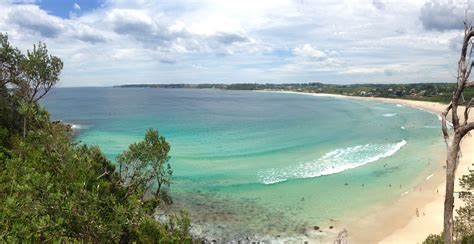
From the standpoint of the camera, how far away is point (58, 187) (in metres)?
10.2

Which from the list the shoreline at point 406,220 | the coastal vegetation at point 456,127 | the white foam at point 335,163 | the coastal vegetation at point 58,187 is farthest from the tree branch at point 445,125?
the white foam at point 335,163

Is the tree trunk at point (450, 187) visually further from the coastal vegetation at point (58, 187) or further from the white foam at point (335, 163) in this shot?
the white foam at point (335, 163)

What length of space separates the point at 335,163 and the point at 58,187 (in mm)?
42920

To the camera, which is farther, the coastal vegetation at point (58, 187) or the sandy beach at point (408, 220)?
the sandy beach at point (408, 220)

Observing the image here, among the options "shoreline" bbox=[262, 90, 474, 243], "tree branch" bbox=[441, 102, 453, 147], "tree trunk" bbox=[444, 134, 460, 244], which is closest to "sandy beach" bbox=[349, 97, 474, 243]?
"shoreline" bbox=[262, 90, 474, 243]

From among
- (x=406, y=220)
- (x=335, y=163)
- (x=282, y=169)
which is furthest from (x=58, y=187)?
(x=335, y=163)

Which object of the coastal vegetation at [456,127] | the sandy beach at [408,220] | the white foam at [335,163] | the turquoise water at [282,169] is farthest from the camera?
the white foam at [335,163]

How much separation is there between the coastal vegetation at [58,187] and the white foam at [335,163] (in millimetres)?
24312

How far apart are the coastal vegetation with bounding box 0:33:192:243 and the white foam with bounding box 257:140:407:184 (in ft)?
79.8

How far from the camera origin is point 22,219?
836 centimetres

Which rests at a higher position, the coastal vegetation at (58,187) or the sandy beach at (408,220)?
the coastal vegetation at (58,187)

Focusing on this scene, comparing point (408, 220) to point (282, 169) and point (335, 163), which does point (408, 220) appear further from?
point (335, 163)

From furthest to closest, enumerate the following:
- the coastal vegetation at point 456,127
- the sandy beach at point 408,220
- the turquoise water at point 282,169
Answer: the turquoise water at point 282,169
the sandy beach at point 408,220
the coastal vegetation at point 456,127

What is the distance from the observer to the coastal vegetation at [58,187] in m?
8.41
